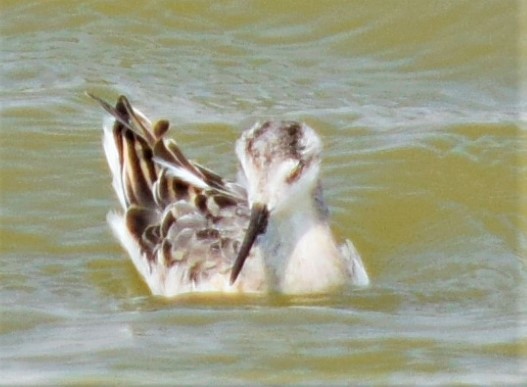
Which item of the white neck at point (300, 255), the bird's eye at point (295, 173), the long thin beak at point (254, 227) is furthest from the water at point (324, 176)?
the bird's eye at point (295, 173)

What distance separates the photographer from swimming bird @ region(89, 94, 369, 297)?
30.6 ft

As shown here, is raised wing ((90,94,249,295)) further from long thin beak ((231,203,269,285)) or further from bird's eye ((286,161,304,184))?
bird's eye ((286,161,304,184))

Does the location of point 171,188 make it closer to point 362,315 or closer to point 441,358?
point 362,315

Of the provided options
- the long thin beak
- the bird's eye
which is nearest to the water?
the long thin beak

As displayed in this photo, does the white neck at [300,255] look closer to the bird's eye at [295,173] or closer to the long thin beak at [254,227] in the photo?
the bird's eye at [295,173]

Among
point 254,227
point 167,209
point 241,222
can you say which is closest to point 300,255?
point 241,222

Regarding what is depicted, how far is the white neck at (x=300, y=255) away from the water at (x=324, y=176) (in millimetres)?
152

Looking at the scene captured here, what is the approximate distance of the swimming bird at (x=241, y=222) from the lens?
931cm

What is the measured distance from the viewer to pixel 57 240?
1079 cm

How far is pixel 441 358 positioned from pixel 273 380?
2.87ft

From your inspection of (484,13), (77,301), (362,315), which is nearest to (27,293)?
(77,301)

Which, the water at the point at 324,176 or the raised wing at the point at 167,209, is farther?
the raised wing at the point at 167,209

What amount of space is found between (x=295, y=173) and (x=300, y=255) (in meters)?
0.66

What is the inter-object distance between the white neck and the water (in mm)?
152
